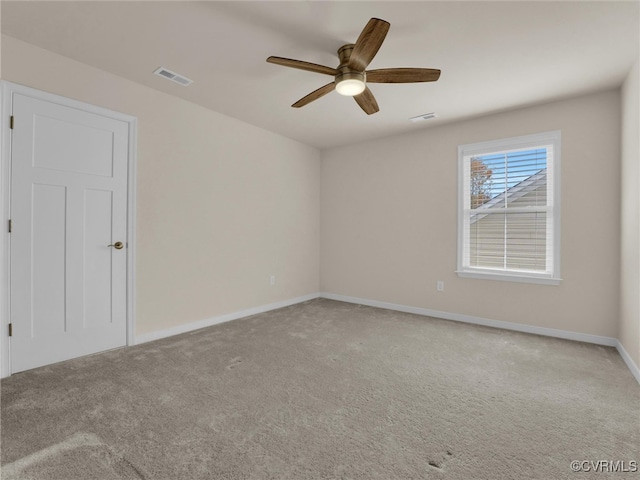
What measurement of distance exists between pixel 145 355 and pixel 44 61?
2.62 m

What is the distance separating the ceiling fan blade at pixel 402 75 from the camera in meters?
2.29

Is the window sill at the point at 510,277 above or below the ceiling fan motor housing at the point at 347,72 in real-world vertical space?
below

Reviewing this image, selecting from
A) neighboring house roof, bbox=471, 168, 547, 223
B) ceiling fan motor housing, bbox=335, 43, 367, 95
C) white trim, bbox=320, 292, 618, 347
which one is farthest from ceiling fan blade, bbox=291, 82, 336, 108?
white trim, bbox=320, 292, 618, 347

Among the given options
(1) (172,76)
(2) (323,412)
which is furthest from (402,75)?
(2) (323,412)

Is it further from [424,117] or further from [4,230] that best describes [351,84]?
[4,230]

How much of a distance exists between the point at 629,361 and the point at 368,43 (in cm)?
333

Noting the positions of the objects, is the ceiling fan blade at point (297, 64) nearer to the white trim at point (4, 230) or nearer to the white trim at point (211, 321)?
the white trim at point (4, 230)

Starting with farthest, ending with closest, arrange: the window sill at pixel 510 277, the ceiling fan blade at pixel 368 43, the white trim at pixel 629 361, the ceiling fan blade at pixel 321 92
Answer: the window sill at pixel 510 277 < the ceiling fan blade at pixel 321 92 < the white trim at pixel 629 361 < the ceiling fan blade at pixel 368 43

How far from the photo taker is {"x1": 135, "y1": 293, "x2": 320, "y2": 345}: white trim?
10.6 ft

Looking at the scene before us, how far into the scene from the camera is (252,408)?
6.60ft

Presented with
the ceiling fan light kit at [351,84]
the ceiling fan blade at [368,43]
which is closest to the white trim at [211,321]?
the ceiling fan light kit at [351,84]

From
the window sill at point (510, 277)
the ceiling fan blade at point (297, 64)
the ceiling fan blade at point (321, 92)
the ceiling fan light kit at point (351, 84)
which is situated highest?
the ceiling fan blade at point (321, 92)

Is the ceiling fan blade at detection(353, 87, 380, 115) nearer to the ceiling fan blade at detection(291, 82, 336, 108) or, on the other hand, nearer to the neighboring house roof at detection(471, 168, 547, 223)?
the ceiling fan blade at detection(291, 82, 336, 108)

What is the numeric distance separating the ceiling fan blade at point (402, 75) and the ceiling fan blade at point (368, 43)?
0.13 meters
